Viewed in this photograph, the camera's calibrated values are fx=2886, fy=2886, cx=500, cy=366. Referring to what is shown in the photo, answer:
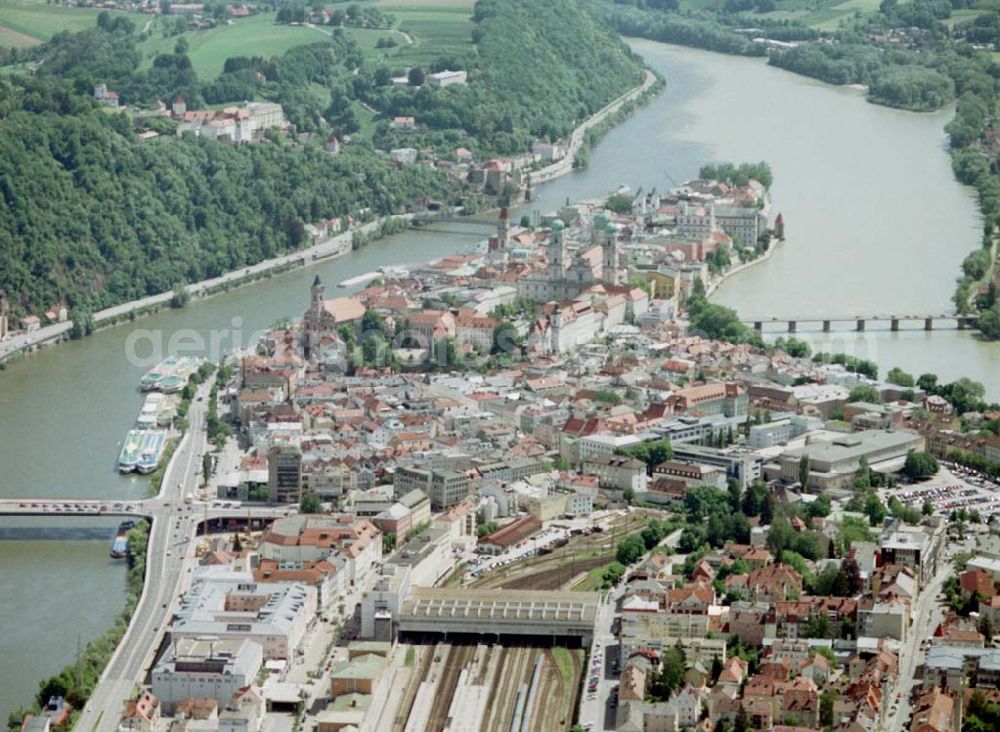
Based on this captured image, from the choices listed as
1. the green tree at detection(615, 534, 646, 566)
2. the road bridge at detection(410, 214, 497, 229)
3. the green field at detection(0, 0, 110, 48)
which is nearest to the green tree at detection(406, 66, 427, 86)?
the green field at detection(0, 0, 110, 48)

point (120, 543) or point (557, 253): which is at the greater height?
point (120, 543)

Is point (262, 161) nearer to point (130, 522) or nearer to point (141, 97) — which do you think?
point (141, 97)

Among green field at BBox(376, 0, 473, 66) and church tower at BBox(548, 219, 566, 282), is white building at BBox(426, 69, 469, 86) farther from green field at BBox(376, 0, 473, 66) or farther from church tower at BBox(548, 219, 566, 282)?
church tower at BBox(548, 219, 566, 282)

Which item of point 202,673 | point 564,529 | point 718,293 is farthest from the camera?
point 718,293

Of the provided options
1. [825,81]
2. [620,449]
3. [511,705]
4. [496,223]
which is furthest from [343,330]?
[825,81]

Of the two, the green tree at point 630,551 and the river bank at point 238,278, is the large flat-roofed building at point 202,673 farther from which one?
the river bank at point 238,278

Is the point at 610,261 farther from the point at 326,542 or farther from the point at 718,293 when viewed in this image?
the point at 326,542

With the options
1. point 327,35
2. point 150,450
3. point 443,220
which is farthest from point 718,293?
point 327,35

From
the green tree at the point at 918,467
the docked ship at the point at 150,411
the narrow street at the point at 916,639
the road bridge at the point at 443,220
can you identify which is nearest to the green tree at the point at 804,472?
the green tree at the point at 918,467
